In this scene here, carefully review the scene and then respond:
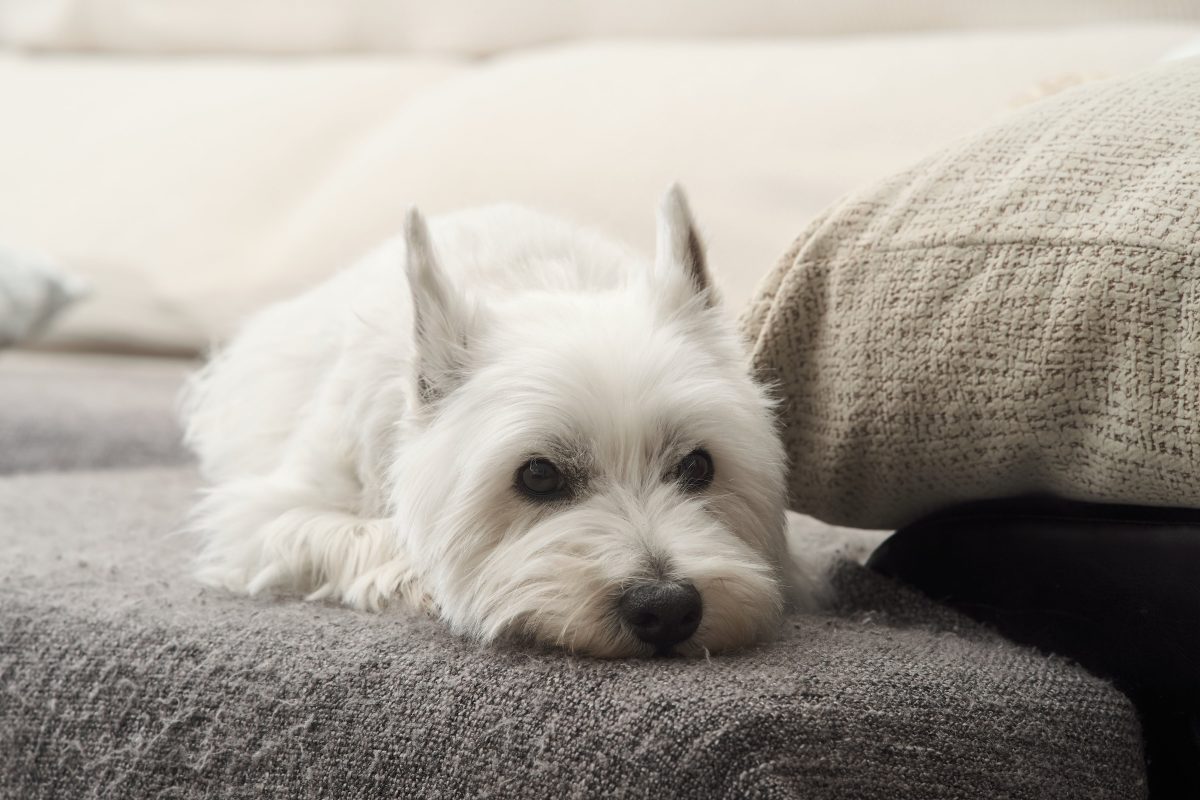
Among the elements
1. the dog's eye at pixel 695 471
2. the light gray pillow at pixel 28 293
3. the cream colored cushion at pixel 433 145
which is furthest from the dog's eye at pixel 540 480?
the light gray pillow at pixel 28 293

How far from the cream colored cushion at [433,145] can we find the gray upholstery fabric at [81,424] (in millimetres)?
359

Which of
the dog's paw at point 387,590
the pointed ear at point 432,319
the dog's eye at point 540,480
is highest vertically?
the pointed ear at point 432,319

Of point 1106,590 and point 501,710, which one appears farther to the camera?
point 1106,590

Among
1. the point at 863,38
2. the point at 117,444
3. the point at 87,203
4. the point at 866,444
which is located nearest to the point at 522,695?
the point at 866,444

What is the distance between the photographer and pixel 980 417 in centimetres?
106

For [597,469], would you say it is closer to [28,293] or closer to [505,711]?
[505,711]

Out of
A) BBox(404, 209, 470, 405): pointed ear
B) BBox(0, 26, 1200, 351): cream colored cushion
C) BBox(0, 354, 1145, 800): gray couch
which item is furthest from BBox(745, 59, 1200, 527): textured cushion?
BBox(0, 26, 1200, 351): cream colored cushion

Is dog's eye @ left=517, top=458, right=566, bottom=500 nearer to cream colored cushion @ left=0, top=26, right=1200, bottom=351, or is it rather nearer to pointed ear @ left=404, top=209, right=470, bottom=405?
pointed ear @ left=404, top=209, right=470, bottom=405

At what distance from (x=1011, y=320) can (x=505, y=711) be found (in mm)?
534

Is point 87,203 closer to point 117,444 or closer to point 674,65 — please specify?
point 117,444

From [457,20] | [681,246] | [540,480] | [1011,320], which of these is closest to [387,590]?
[540,480]

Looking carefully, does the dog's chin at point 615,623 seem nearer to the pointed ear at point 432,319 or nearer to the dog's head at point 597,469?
the dog's head at point 597,469

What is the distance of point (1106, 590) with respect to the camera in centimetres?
102

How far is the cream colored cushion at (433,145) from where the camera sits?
2.02 meters
